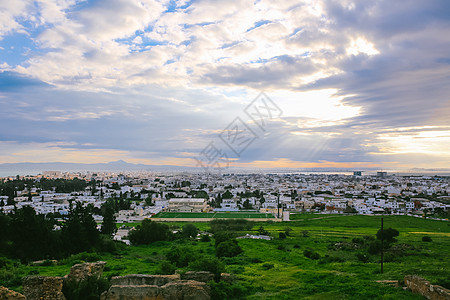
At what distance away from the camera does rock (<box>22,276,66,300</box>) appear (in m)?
8.45

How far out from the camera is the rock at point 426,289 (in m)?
7.62

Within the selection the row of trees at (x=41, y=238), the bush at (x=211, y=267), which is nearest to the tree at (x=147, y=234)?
the row of trees at (x=41, y=238)

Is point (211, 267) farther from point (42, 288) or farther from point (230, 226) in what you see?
point (230, 226)

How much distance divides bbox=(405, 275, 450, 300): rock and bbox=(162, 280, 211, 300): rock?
19.8 ft

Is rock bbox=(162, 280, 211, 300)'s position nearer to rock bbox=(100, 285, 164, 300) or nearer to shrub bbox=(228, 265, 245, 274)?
rock bbox=(100, 285, 164, 300)

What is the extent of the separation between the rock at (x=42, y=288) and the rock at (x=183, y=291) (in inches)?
118

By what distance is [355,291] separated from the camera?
928 centimetres

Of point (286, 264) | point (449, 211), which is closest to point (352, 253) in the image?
point (286, 264)

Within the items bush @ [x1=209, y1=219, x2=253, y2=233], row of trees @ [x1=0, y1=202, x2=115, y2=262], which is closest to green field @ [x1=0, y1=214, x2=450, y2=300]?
row of trees @ [x1=0, y1=202, x2=115, y2=262]

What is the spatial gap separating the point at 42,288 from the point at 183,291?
12.8ft

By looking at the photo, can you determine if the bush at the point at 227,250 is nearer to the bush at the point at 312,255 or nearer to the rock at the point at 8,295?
the bush at the point at 312,255

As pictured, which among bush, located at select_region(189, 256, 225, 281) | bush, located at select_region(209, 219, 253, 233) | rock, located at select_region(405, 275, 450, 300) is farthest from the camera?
bush, located at select_region(209, 219, 253, 233)

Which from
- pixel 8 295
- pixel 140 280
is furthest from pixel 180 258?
A: pixel 8 295

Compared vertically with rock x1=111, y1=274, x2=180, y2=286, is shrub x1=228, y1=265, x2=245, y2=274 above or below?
below
